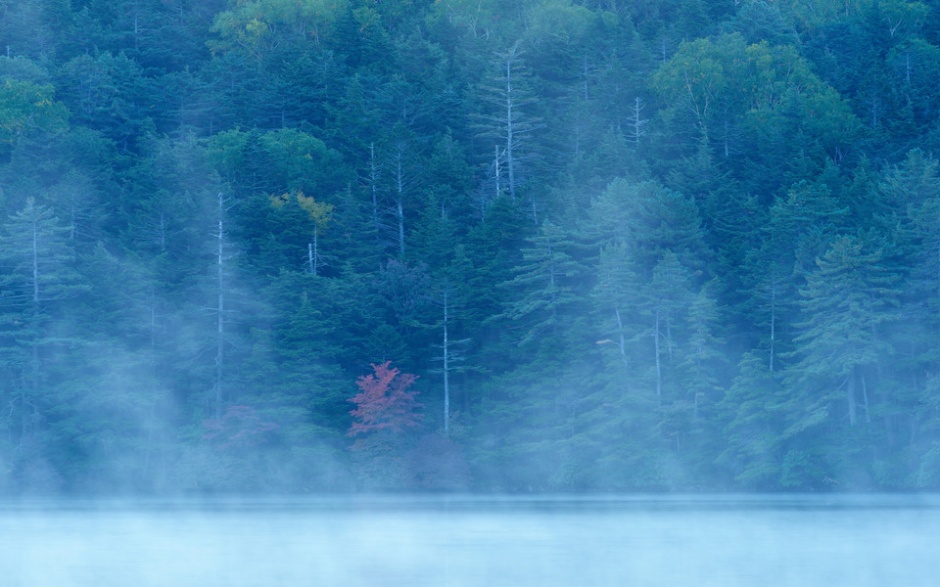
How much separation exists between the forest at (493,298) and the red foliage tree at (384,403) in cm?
14

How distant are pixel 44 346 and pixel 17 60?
29051 mm

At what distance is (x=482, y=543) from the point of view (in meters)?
28.4

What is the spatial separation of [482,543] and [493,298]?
2365 cm

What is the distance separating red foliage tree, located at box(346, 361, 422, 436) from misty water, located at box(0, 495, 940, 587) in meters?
6.69

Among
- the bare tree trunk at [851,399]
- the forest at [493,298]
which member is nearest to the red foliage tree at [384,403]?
the forest at [493,298]

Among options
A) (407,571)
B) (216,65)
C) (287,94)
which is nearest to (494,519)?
(407,571)

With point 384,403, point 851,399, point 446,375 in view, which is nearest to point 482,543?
point 384,403

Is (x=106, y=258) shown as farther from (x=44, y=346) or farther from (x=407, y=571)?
(x=407, y=571)

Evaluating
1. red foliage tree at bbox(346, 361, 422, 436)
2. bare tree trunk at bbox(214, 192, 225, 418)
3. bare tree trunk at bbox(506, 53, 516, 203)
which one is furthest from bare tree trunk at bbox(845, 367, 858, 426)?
bare tree trunk at bbox(506, 53, 516, 203)

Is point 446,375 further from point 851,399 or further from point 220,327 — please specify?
point 851,399

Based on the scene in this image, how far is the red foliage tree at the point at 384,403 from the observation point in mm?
46719

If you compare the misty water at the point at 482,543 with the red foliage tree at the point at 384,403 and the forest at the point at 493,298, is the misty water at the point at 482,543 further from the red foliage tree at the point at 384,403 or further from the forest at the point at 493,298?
the red foliage tree at the point at 384,403

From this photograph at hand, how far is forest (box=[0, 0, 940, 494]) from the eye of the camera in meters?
45.2

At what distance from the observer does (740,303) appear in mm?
49875
